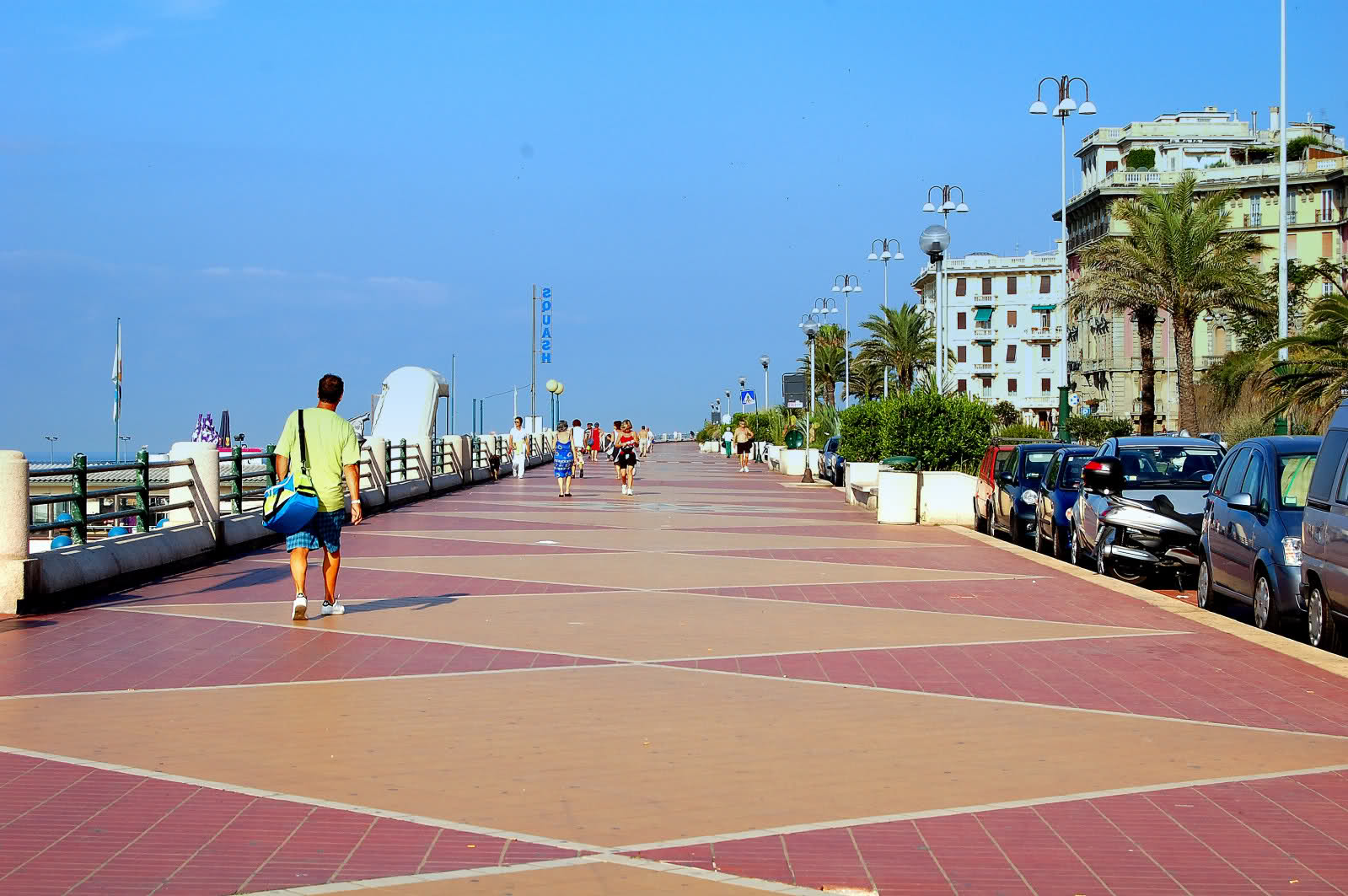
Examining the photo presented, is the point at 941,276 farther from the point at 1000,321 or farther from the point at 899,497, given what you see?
the point at 1000,321

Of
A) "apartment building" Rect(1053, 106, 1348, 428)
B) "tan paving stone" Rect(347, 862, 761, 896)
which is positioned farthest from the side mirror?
"apartment building" Rect(1053, 106, 1348, 428)

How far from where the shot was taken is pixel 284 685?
8867mm

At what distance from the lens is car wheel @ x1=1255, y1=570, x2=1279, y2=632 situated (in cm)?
1172

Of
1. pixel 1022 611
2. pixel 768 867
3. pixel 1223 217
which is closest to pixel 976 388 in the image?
pixel 1223 217

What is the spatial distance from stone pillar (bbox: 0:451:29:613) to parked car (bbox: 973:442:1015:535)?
15.2m

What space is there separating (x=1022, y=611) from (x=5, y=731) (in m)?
8.05

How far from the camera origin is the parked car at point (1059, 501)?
1942 cm

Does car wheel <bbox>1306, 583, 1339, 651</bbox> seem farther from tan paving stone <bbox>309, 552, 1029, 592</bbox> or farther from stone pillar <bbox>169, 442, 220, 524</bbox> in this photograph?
stone pillar <bbox>169, 442, 220, 524</bbox>

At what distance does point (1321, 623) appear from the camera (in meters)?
10.6

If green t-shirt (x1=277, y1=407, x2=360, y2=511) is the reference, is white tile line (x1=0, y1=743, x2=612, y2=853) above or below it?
below

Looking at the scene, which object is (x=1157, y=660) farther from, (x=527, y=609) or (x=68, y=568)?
(x=68, y=568)

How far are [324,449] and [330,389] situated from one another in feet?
1.94

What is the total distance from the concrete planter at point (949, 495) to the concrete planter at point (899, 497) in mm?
193

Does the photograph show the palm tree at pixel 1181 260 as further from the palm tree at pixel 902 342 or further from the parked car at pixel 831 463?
the palm tree at pixel 902 342
